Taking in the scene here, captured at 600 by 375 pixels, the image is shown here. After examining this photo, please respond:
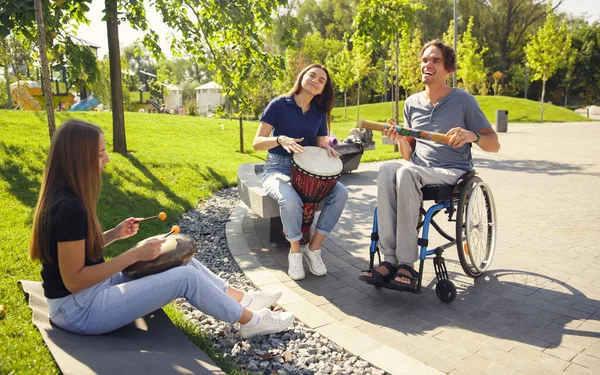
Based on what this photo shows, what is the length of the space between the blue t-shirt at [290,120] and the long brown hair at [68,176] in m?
2.16

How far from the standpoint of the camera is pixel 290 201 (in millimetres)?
3836

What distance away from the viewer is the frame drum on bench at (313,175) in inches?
152

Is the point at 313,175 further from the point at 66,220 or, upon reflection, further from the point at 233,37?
the point at 233,37

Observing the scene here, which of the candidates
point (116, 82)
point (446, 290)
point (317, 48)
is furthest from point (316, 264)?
point (317, 48)

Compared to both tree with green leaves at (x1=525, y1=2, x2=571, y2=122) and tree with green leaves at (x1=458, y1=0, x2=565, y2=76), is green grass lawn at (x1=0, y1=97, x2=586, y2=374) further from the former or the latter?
tree with green leaves at (x1=458, y1=0, x2=565, y2=76)

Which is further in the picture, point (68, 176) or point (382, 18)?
point (382, 18)

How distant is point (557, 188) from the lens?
7.76 m

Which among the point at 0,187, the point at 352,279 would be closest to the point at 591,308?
the point at 352,279

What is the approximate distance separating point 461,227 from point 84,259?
252 centimetres

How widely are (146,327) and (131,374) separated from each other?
21.5 inches

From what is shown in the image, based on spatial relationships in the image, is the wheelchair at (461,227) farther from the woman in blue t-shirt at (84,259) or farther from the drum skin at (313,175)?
the woman in blue t-shirt at (84,259)

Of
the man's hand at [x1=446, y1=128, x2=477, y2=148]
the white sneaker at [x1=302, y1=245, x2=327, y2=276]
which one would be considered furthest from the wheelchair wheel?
the white sneaker at [x1=302, y1=245, x2=327, y2=276]

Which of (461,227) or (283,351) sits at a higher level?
(461,227)

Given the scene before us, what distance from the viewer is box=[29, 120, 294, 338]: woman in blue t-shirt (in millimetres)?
2205
